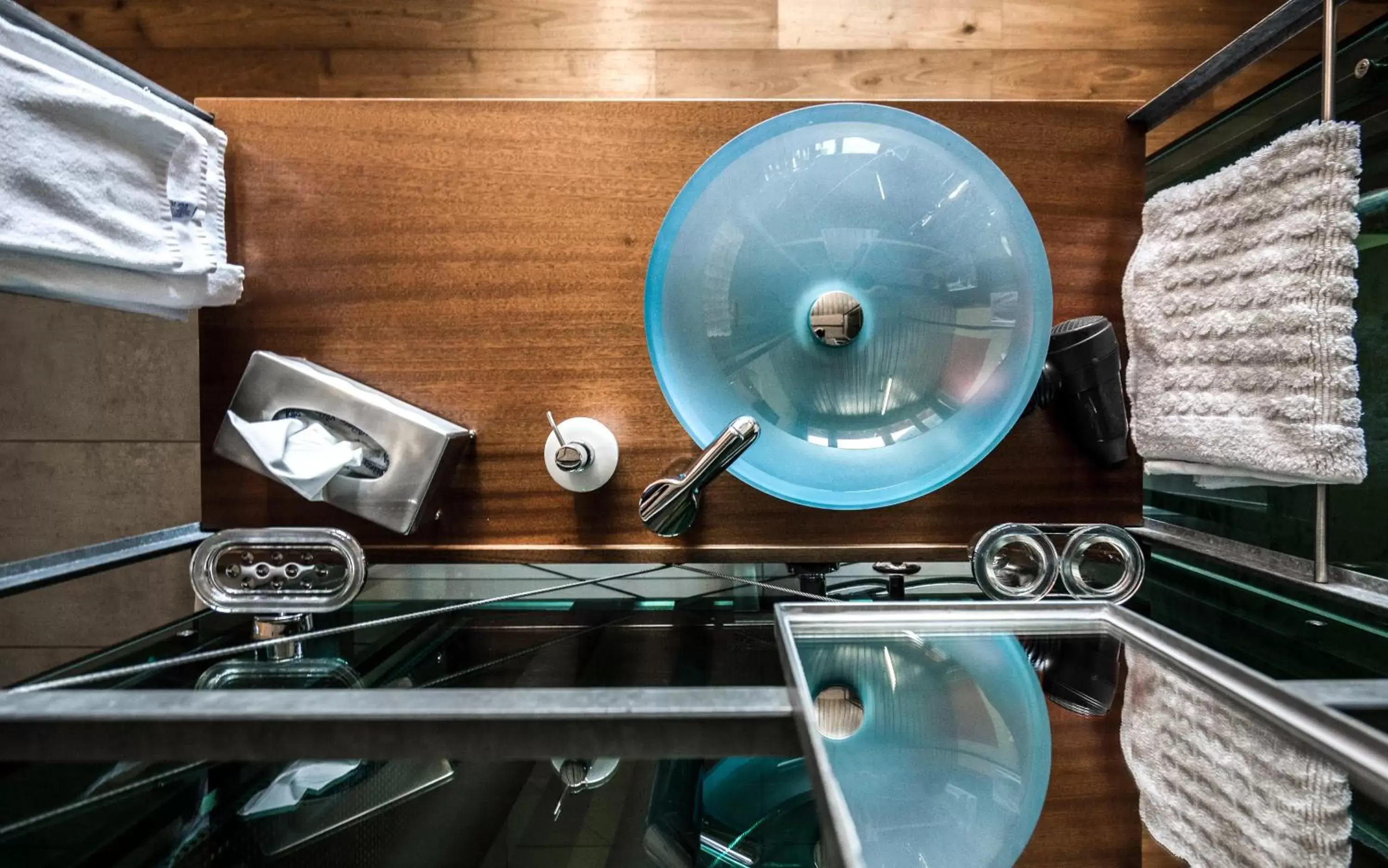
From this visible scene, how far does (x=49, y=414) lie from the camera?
1109 millimetres

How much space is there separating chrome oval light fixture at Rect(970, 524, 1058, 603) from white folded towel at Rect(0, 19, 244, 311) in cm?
78

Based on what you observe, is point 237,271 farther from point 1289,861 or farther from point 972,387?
point 1289,861

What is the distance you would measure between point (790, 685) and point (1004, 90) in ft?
3.69

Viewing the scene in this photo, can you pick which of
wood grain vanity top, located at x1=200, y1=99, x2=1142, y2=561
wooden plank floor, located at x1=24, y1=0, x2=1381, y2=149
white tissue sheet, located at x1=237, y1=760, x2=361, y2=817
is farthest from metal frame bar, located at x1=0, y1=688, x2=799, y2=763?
wooden plank floor, located at x1=24, y1=0, x2=1381, y2=149

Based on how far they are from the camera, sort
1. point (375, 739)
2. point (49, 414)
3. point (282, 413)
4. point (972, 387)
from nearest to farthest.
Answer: point (375, 739)
point (972, 387)
point (282, 413)
point (49, 414)

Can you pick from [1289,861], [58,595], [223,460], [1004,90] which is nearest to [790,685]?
[1289,861]

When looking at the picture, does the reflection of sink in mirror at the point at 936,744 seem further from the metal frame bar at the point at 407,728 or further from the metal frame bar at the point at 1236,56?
the metal frame bar at the point at 1236,56

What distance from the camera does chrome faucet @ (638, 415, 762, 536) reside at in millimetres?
477

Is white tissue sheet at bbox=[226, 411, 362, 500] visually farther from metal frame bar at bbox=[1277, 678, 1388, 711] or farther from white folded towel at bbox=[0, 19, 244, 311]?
metal frame bar at bbox=[1277, 678, 1388, 711]

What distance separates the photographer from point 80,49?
1.84ft

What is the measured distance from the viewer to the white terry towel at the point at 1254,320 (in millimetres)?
488

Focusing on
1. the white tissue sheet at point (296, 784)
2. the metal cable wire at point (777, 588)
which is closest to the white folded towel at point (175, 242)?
the white tissue sheet at point (296, 784)

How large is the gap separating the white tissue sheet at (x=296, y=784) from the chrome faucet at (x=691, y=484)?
10.7 inches

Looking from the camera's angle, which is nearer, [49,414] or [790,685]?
[790,685]
